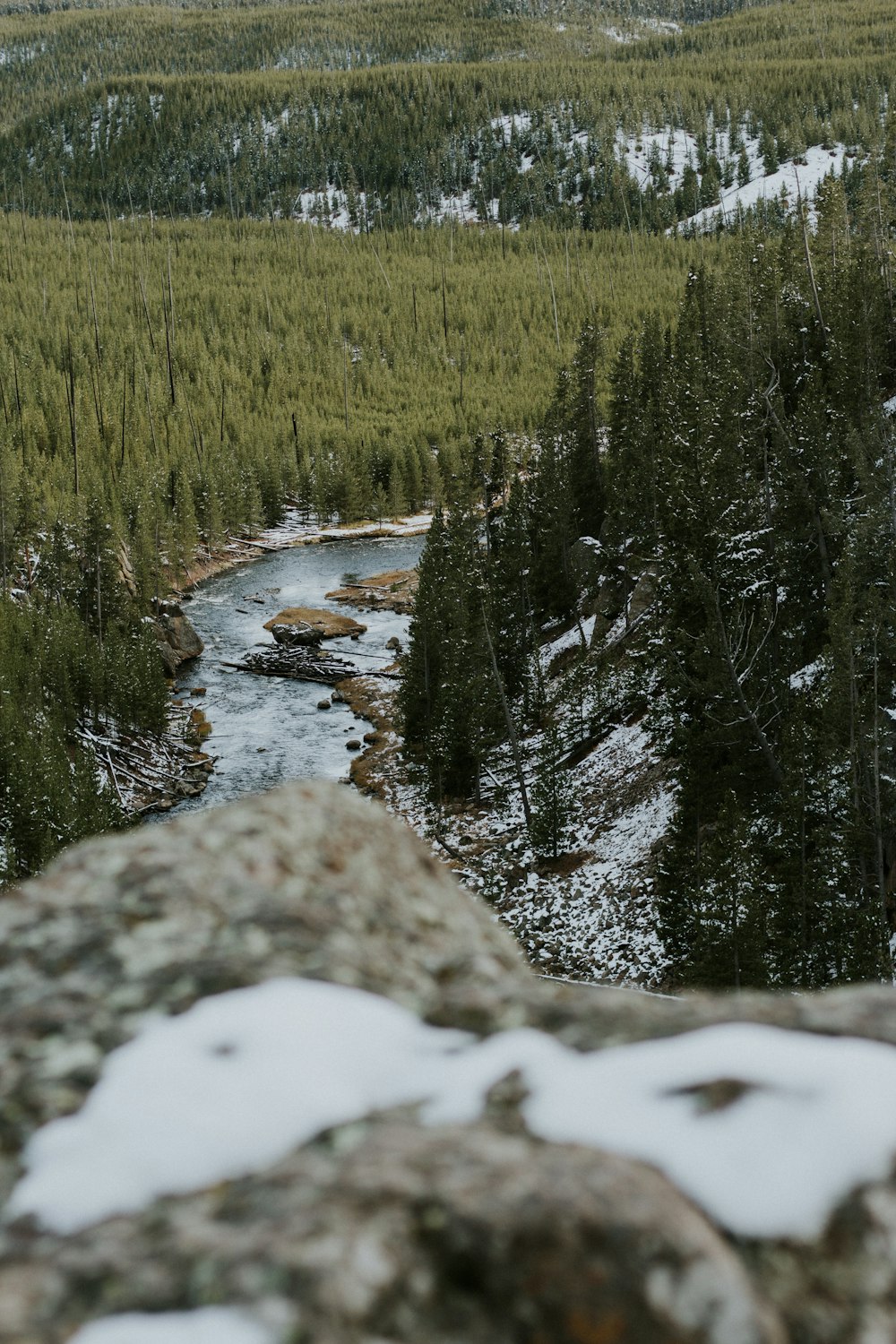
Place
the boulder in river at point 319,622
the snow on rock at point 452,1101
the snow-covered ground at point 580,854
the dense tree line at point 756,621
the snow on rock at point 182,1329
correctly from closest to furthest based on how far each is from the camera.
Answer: the snow on rock at point 182,1329 < the snow on rock at point 452,1101 < the dense tree line at point 756,621 < the snow-covered ground at point 580,854 < the boulder in river at point 319,622

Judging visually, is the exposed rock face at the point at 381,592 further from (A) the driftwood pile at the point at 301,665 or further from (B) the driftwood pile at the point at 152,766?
(B) the driftwood pile at the point at 152,766

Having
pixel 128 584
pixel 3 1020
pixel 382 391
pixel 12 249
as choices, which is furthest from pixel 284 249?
pixel 3 1020

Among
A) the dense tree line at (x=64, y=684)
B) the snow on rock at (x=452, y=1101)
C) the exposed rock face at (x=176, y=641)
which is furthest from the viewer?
the exposed rock face at (x=176, y=641)

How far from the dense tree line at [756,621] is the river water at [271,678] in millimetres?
5689

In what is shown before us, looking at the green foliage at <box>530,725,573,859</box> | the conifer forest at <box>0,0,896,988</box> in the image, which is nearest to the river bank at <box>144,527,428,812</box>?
the conifer forest at <box>0,0,896,988</box>

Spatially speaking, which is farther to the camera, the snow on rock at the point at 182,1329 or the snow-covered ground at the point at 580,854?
the snow-covered ground at the point at 580,854

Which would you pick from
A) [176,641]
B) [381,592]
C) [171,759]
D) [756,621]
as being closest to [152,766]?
[171,759]

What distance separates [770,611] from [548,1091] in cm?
3423

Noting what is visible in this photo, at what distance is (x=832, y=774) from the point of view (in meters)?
28.6

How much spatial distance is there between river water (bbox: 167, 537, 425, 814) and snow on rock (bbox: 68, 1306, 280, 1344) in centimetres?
3497

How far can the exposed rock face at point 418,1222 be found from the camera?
Answer: 2.48m

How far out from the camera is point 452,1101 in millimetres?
3262

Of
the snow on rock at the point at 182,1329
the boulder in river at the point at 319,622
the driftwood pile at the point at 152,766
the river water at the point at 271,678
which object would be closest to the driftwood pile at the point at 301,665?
the river water at the point at 271,678

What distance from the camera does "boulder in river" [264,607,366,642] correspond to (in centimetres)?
6350
